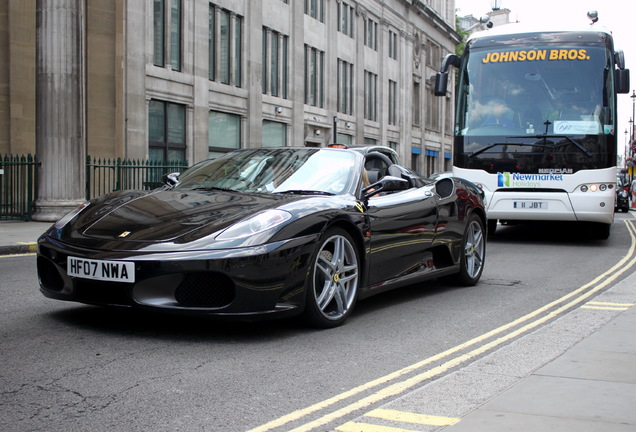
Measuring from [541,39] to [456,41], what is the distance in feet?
170

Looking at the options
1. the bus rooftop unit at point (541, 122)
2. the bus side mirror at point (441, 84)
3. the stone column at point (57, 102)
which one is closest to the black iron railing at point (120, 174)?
the stone column at point (57, 102)

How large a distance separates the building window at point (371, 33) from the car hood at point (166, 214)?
39.6 meters

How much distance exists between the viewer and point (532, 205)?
13.7 metres

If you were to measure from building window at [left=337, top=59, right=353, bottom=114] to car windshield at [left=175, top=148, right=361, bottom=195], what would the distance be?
34226 millimetres

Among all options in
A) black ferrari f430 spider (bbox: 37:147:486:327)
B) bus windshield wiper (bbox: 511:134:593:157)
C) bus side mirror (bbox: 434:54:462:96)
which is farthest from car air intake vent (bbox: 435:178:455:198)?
bus side mirror (bbox: 434:54:462:96)

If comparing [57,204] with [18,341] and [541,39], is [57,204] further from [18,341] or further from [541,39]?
[18,341]

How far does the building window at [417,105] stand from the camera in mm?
54469

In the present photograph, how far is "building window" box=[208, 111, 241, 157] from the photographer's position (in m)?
29.0

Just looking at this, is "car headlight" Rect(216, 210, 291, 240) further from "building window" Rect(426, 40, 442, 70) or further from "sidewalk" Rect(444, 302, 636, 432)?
"building window" Rect(426, 40, 442, 70)

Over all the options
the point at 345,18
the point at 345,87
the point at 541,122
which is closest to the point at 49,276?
the point at 541,122

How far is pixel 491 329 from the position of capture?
605cm

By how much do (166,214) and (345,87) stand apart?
37.0m

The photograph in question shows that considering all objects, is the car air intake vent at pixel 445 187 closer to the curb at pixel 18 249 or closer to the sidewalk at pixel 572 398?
the sidewalk at pixel 572 398

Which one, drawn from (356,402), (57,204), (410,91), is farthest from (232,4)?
(356,402)
